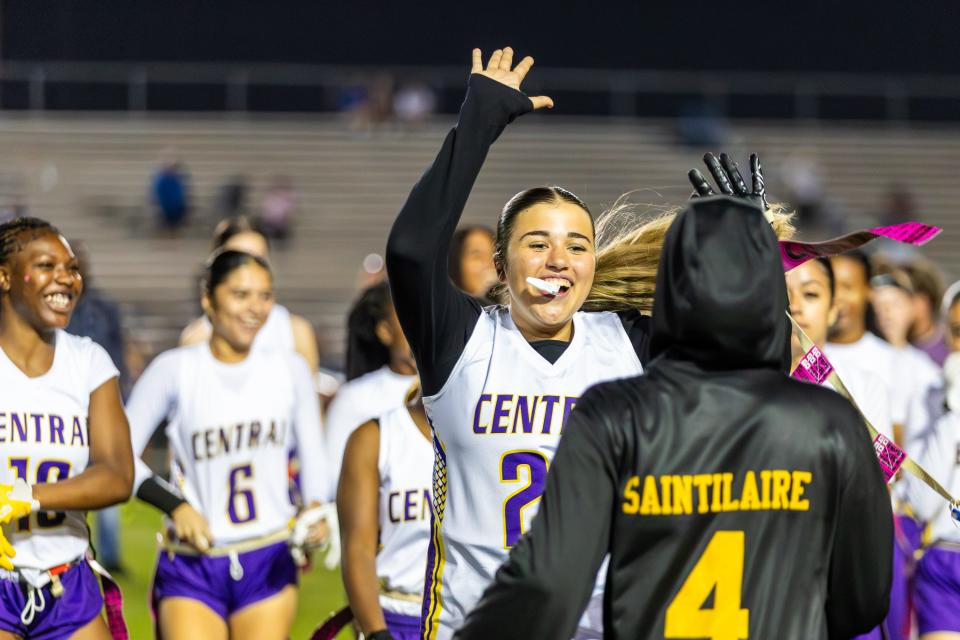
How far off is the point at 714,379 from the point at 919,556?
A: 11.9 ft

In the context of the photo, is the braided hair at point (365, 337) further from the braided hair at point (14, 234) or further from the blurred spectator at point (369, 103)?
the blurred spectator at point (369, 103)

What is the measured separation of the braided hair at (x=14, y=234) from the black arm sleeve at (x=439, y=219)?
183 cm

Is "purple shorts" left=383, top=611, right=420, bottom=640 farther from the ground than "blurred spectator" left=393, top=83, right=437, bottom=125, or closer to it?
closer to it

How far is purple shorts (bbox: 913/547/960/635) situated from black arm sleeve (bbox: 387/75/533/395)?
9.95 ft

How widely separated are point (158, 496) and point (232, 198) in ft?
60.1

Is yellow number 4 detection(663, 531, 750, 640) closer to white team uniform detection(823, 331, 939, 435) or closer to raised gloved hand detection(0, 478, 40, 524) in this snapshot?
raised gloved hand detection(0, 478, 40, 524)

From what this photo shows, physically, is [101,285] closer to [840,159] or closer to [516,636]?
[840,159]

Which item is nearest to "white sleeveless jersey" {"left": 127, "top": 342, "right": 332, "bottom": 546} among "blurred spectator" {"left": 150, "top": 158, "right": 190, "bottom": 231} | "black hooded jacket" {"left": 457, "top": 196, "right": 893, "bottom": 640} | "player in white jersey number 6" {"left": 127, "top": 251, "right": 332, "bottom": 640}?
"player in white jersey number 6" {"left": 127, "top": 251, "right": 332, "bottom": 640}

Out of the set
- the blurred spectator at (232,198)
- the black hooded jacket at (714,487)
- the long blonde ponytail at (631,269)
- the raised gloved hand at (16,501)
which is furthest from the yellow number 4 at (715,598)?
the blurred spectator at (232,198)

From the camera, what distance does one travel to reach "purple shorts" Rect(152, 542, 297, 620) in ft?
20.1

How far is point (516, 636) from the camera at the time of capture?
2834 millimetres

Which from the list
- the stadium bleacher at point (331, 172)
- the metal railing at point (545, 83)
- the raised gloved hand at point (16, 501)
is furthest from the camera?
the metal railing at point (545, 83)

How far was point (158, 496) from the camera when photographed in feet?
19.0

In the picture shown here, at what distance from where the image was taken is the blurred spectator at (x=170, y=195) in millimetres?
23859
